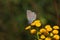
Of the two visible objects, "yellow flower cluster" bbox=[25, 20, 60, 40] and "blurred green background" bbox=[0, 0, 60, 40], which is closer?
"yellow flower cluster" bbox=[25, 20, 60, 40]

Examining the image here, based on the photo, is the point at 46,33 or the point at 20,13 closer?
the point at 46,33

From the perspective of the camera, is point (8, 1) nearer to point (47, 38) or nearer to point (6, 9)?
point (6, 9)

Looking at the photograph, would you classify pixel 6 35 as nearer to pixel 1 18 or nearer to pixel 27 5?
pixel 1 18

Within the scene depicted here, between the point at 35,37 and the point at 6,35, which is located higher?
the point at 35,37

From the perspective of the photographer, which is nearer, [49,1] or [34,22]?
[34,22]

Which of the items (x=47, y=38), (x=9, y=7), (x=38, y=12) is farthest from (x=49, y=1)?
(x=47, y=38)

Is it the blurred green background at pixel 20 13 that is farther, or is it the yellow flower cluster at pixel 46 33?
the blurred green background at pixel 20 13
